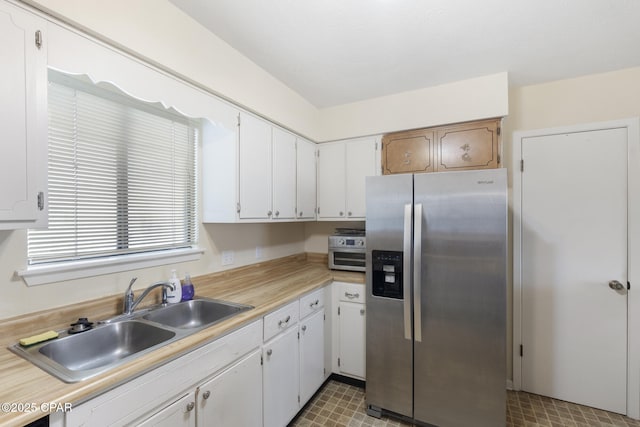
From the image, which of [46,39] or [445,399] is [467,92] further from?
[46,39]

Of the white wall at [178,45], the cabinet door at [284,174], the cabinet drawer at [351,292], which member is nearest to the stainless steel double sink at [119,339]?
the cabinet door at [284,174]

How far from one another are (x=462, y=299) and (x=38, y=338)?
2.15 metres

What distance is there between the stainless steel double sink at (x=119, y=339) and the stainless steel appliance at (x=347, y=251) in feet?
3.76

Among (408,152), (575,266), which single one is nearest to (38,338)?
(408,152)

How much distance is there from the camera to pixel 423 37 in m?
1.78

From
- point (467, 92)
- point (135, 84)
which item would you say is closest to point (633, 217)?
point (467, 92)

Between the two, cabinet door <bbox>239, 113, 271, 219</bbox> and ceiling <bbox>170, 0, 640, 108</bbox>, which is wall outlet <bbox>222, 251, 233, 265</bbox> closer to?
cabinet door <bbox>239, 113, 271, 219</bbox>

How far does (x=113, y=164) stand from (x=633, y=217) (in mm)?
3481

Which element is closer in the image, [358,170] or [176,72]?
[176,72]

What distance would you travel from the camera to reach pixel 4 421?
0.72 meters

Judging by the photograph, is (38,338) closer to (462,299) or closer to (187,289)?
(187,289)

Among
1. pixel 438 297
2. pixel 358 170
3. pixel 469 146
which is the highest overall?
pixel 469 146

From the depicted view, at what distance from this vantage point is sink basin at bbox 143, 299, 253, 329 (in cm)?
163

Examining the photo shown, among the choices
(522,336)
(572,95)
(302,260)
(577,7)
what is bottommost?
(522,336)
